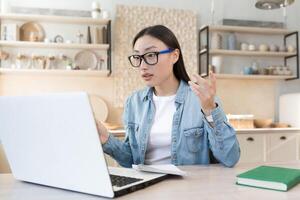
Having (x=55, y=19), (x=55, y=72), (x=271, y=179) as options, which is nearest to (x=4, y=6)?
(x=55, y=19)

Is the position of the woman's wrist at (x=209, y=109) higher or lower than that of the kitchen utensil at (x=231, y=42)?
lower

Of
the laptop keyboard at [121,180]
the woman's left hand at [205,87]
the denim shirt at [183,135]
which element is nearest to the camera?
the laptop keyboard at [121,180]

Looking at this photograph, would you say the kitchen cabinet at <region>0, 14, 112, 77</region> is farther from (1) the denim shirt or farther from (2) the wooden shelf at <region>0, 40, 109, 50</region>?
(1) the denim shirt

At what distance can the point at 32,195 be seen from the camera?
94 centimetres

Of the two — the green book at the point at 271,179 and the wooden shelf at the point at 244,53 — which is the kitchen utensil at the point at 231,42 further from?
the green book at the point at 271,179

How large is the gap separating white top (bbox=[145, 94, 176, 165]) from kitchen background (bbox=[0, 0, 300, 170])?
2.25 m

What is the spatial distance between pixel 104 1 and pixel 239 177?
3.21 m

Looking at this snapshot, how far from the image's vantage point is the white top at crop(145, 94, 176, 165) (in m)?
1.52

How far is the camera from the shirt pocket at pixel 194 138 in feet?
4.76

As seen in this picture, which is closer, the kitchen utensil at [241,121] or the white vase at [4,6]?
the white vase at [4,6]

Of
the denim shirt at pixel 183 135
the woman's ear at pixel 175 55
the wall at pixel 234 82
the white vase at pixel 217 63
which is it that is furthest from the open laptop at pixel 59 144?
the white vase at pixel 217 63

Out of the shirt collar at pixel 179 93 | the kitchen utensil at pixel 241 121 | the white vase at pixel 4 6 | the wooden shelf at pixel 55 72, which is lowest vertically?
the kitchen utensil at pixel 241 121

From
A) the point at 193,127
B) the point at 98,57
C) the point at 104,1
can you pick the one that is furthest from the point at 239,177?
the point at 104,1

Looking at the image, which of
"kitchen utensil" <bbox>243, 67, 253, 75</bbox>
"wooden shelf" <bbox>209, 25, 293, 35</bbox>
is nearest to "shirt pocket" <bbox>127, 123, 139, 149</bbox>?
"wooden shelf" <bbox>209, 25, 293, 35</bbox>
